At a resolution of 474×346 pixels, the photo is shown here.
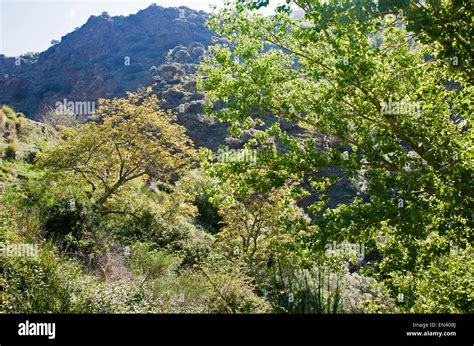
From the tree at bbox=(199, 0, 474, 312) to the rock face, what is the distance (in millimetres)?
63764

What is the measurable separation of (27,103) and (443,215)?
271ft

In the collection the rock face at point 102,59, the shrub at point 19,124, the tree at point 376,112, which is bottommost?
the tree at point 376,112

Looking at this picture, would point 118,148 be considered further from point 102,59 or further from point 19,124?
point 102,59

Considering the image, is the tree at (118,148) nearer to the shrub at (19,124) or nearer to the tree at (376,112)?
the shrub at (19,124)

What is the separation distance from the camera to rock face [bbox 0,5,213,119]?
77.8 m

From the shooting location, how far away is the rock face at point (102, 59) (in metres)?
77.8

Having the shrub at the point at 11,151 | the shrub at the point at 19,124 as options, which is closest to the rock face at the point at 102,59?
the shrub at the point at 19,124

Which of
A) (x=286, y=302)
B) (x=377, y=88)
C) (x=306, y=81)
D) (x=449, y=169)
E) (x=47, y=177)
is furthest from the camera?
(x=47, y=177)

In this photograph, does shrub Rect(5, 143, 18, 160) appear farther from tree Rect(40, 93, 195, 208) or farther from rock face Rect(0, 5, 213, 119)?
rock face Rect(0, 5, 213, 119)

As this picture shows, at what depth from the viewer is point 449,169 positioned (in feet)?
22.9

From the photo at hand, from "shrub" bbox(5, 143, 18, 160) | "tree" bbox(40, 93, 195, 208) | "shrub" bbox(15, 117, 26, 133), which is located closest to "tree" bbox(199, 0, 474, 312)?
"tree" bbox(40, 93, 195, 208)

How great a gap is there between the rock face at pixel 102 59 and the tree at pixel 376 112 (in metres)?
63.8
